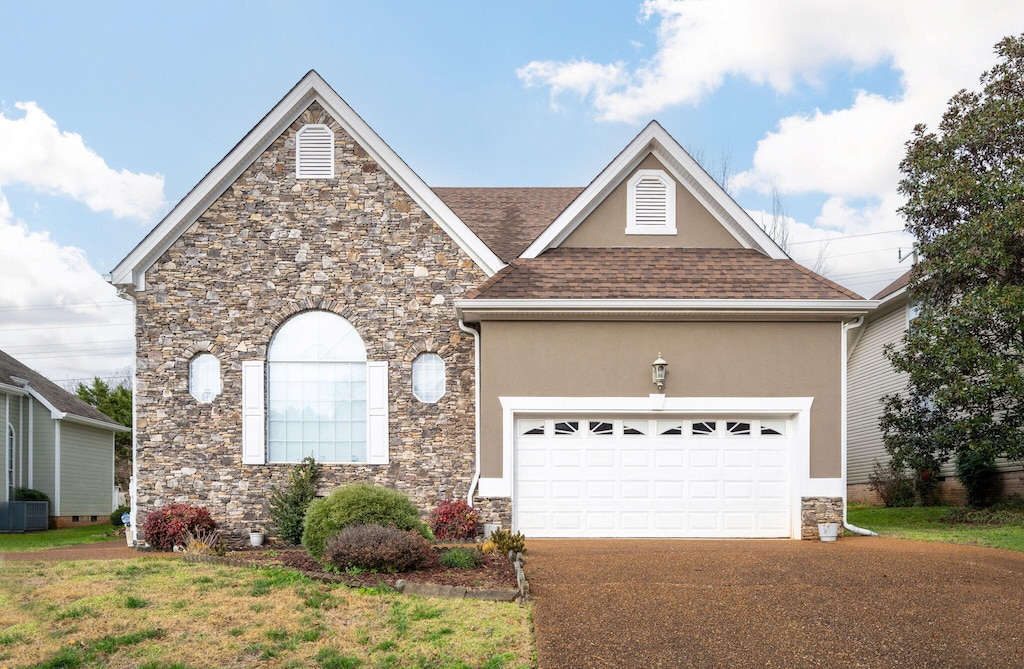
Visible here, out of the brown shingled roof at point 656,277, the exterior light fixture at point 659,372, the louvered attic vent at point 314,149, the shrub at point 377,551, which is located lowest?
the shrub at point 377,551

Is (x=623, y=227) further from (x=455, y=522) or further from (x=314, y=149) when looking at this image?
(x=455, y=522)

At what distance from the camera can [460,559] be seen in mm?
10688

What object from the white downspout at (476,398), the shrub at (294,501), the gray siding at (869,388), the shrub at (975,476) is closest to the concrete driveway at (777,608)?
the white downspout at (476,398)

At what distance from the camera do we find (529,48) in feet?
36.8

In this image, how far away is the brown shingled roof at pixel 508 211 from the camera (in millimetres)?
17016

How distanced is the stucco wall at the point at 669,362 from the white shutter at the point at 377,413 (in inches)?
69.6

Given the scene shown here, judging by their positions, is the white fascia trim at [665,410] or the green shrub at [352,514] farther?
the white fascia trim at [665,410]

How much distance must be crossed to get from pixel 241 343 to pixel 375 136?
4219 millimetres

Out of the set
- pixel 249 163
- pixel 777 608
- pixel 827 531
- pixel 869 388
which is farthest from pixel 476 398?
pixel 869 388

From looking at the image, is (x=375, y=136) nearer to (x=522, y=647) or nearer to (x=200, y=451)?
(x=200, y=451)

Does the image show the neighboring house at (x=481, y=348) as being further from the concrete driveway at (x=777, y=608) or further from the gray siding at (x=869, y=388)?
the gray siding at (x=869, y=388)

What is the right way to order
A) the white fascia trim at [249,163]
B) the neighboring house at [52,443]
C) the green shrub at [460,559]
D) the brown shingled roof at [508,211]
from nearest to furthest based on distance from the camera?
the green shrub at [460,559]
the white fascia trim at [249,163]
the brown shingled roof at [508,211]
the neighboring house at [52,443]

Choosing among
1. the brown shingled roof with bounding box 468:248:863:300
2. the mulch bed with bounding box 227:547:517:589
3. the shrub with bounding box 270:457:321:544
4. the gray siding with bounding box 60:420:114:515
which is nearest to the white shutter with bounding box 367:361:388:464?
the shrub with bounding box 270:457:321:544

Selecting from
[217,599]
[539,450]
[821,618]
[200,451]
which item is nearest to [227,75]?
[217,599]
